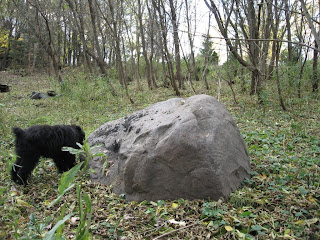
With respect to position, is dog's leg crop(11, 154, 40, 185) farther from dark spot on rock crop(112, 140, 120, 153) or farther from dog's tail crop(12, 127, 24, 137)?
dark spot on rock crop(112, 140, 120, 153)

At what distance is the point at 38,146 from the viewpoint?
3.77m

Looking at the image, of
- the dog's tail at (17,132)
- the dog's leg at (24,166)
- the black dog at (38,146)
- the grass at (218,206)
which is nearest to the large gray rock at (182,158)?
the grass at (218,206)

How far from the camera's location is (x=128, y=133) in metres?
4.04

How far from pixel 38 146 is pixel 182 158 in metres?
2.21

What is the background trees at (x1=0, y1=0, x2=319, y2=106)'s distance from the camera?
22.4 feet

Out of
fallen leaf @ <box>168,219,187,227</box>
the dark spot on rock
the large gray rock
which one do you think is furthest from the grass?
the dark spot on rock

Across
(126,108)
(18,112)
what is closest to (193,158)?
(126,108)

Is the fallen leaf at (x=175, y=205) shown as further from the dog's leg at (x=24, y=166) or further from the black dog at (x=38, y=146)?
the dog's leg at (x=24, y=166)

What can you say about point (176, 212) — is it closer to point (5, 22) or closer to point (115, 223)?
point (115, 223)

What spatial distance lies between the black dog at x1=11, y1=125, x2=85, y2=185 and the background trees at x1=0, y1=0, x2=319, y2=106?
7.23 feet

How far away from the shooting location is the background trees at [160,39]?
6.82 meters

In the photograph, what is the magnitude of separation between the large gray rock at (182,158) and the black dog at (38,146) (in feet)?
2.32

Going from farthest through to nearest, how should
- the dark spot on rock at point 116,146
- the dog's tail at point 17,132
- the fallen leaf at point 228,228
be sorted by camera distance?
the dark spot on rock at point 116,146 < the dog's tail at point 17,132 < the fallen leaf at point 228,228

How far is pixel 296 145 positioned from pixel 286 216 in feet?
7.68
